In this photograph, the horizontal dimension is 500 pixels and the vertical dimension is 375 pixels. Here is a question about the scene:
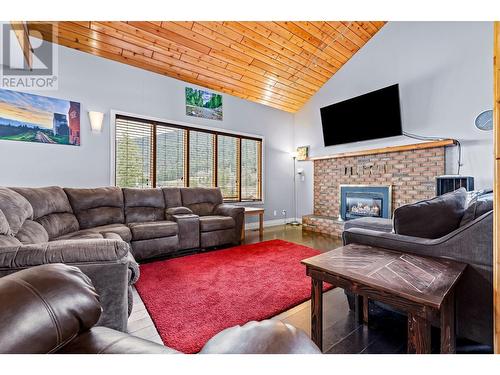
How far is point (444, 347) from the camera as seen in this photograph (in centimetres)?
109

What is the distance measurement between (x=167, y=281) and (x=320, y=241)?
2692 millimetres

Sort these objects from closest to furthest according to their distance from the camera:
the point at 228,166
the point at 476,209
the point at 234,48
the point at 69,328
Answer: the point at 69,328 < the point at 476,209 < the point at 234,48 < the point at 228,166

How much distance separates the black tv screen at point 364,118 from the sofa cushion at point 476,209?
3260 millimetres

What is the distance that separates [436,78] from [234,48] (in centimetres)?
336

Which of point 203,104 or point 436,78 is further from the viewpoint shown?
point 203,104

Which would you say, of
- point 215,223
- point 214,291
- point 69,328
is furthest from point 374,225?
point 69,328

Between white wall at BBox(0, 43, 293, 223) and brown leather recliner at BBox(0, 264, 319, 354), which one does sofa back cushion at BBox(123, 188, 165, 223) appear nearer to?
white wall at BBox(0, 43, 293, 223)

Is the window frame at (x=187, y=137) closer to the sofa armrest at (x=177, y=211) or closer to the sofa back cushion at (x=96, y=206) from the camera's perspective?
the sofa back cushion at (x=96, y=206)

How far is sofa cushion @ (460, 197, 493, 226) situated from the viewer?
136cm

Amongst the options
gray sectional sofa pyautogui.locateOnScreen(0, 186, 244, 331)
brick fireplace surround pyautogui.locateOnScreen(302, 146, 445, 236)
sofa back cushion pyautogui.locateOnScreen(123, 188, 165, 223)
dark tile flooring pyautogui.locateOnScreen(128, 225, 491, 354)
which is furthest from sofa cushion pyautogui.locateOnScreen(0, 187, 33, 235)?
brick fireplace surround pyautogui.locateOnScreen(302, 146, 445, 236)

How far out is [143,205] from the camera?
3.54 metres

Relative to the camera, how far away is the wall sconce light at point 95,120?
3.55 metres

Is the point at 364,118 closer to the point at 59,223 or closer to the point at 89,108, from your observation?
the point at 89,108
